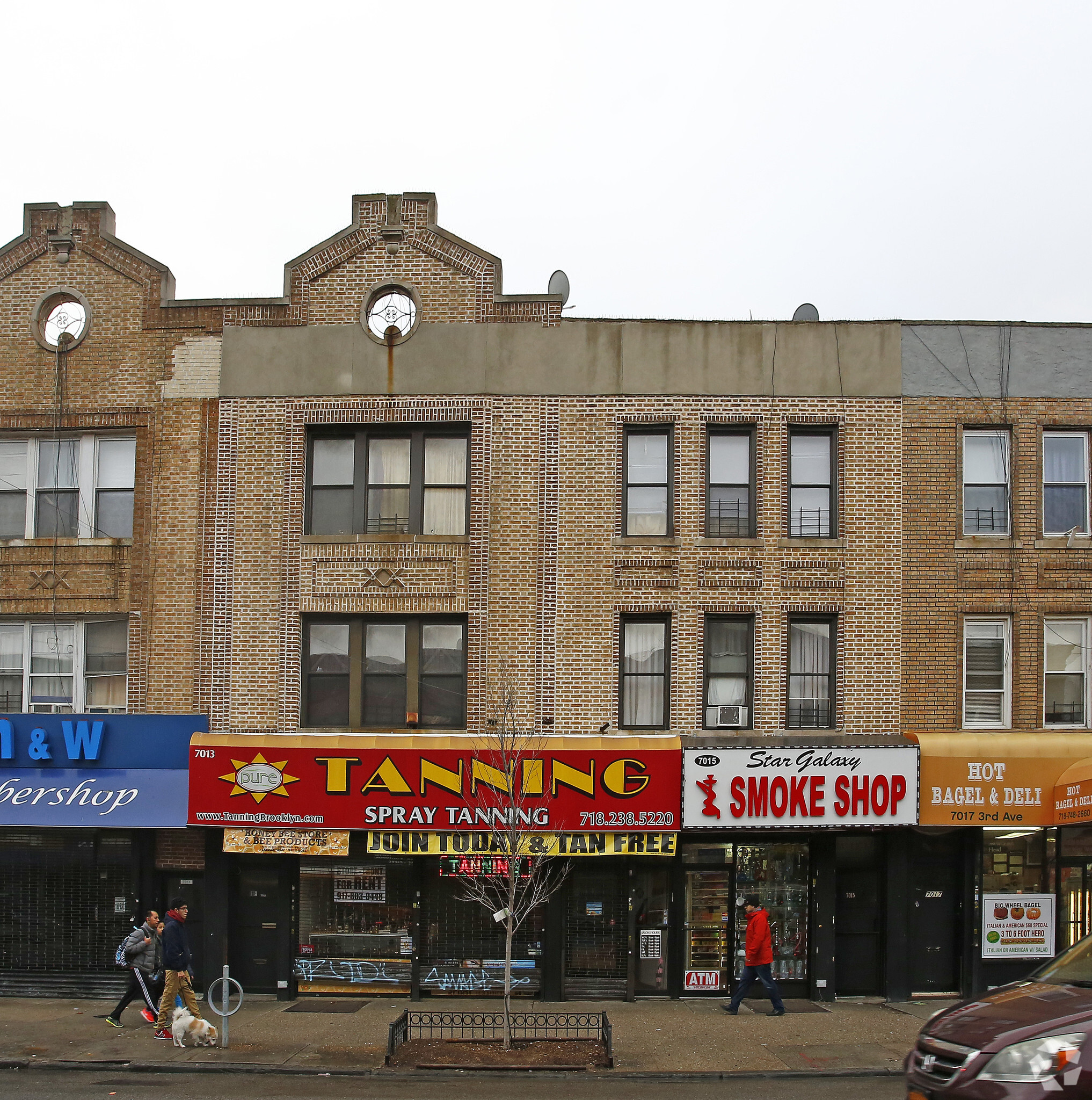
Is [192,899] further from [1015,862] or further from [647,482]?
[1015,862]

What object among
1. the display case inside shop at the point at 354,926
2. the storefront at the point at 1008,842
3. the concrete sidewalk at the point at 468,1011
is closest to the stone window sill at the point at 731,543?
the storefront at the point at 1008,842

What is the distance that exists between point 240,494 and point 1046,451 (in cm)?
1236

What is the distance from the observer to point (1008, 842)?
1755cm

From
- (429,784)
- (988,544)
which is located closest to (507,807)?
(429,784)

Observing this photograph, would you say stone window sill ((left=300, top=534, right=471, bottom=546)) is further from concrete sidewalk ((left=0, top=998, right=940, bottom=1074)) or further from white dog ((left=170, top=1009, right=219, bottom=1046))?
white dog ((left=170, top=1009, right=219, bottom=1046))

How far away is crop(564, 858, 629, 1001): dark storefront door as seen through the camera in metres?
17.1

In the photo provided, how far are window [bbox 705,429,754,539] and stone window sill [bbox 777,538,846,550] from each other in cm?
51

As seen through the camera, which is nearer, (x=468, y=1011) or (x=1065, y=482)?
(x=468, y=1011)

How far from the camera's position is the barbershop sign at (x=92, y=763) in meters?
16.9

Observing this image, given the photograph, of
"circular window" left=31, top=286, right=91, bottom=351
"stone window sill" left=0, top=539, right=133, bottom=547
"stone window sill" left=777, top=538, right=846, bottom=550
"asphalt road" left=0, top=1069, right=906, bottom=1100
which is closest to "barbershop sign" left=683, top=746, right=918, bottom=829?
"stone window sill" left=777, top=538, right=846, bottom=550

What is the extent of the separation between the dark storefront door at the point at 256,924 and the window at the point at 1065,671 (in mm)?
11869

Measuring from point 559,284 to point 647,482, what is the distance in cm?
385

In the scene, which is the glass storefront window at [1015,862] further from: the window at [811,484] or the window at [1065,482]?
the window at [811,484]

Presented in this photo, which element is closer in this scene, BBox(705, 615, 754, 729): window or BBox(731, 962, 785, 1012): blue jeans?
BBox(731, 962, 785, 1012): blue jeans
